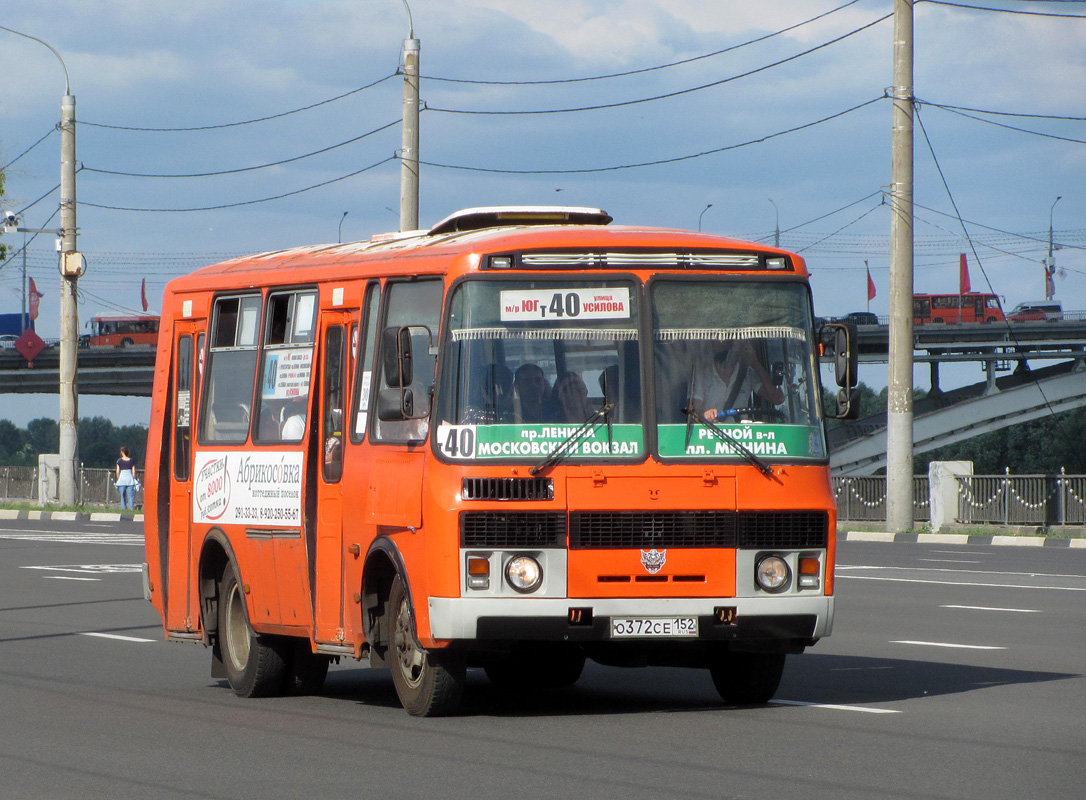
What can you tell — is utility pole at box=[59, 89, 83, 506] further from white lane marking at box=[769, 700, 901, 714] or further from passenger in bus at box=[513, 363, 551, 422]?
passenger in bus at box=[513, 363, 551, 422]

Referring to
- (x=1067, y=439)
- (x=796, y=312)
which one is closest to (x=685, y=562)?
(x=796, y=312)

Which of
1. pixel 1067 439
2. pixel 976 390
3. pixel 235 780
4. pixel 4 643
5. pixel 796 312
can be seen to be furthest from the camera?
pixel 1067 439

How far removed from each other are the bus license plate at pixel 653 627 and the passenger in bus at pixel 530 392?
3.66ft

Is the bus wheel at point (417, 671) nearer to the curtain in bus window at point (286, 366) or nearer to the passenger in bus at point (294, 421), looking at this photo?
the passenger in bus at point (294, 421)

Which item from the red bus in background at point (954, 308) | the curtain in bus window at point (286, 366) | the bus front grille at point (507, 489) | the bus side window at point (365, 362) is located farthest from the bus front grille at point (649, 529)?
the red bus in background at point (954, 308)

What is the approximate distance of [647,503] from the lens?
922 cm

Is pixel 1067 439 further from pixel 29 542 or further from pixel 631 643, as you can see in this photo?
pixel 631 643

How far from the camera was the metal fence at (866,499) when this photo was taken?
4284 cm

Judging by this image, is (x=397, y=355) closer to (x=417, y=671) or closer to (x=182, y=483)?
(x=417, y=671)

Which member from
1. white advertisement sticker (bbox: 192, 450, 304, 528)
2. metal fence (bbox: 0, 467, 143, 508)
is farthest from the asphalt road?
metal fence (bbox: 0, 467, 143, 508)

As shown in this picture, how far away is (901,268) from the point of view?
106 ft

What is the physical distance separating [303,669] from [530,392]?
3005 millimetres

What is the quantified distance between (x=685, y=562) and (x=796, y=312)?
1585 mm

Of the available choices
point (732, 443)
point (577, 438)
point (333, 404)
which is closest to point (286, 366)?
point (333, 404)
